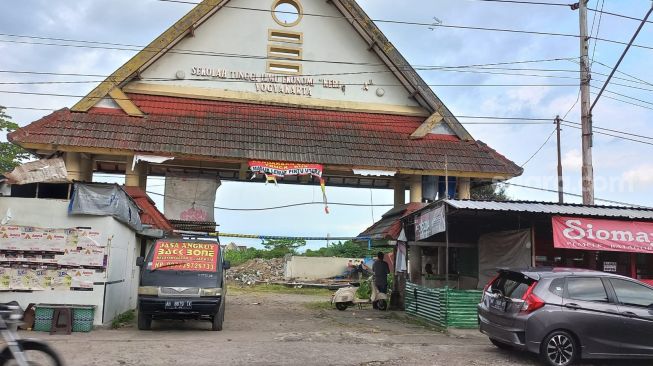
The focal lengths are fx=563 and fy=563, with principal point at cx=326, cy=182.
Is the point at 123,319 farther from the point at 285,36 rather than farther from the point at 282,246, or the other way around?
the point at 282,246

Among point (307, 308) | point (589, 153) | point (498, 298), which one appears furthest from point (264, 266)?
point (498, 298)

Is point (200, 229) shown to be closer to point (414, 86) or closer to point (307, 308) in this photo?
point (307, 308)

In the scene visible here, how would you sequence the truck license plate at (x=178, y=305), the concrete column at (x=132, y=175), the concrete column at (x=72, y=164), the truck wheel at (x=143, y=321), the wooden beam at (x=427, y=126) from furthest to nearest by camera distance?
1. the wooden beam at (x=427, y=126)
2. the concrete column at (x=132, y=175)
3. the concrete column at (x=72, y=164)
4. the truck wheel at (x=143, y=321)
5. the truck license plate at (x=178, y=305)

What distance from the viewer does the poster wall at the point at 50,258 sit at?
11.8 metres

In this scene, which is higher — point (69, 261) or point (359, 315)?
point (69, 261)

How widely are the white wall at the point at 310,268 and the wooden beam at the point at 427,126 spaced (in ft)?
70.7

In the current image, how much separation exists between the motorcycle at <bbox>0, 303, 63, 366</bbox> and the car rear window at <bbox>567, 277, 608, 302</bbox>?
7793mm

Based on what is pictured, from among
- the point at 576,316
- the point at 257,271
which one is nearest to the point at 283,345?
the point at 576,316

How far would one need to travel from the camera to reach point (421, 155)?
18.7 meters

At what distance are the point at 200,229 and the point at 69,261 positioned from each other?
7.20 metres

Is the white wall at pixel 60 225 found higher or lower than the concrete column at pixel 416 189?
lower

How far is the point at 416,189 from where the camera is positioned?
19.2m

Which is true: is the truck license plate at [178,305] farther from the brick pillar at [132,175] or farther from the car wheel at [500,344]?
the brick pillar at [132,175]

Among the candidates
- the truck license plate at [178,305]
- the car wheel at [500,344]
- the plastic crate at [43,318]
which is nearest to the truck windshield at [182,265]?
the truck license plate at [178,305]
